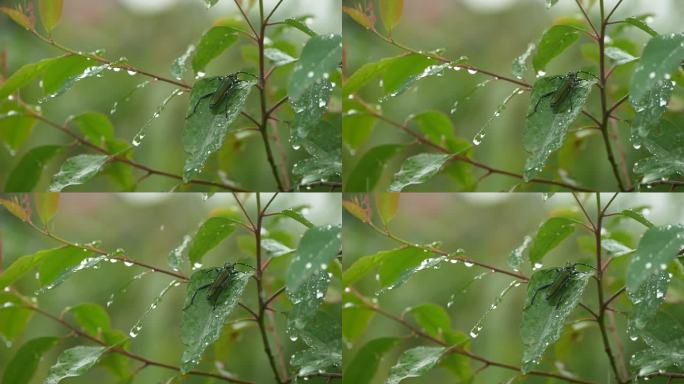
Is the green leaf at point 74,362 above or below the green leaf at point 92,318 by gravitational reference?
below

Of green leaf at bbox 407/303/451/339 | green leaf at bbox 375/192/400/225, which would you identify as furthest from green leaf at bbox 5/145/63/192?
green leaf at bbox 407/303/451/339

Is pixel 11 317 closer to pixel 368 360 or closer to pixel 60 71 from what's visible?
pixel 60 71

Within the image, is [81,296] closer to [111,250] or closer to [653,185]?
[111,250]

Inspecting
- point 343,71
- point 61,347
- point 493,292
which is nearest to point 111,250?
point 61,347

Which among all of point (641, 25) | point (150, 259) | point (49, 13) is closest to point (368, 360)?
point (150, 259)

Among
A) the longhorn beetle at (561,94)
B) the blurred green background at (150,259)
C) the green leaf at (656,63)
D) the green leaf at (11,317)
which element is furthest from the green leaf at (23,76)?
the green leaf at (656,63)

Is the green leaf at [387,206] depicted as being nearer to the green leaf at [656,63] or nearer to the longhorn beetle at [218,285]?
the longhorn beetle at [218,285]

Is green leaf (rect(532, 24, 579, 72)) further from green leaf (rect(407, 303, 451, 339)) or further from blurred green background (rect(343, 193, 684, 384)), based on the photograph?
green leaf (rect(407, 303, 451, 339))
